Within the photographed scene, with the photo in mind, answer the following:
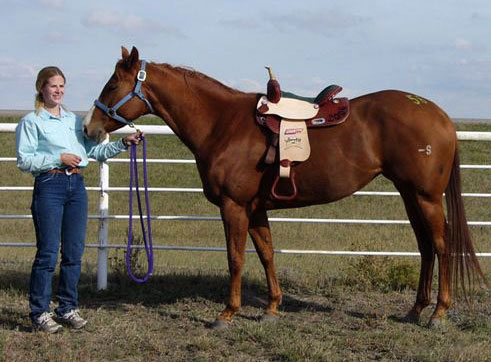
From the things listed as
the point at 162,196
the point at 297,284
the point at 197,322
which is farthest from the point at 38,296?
the point at 162,196

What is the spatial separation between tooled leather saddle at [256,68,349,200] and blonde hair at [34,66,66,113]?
4.82ft

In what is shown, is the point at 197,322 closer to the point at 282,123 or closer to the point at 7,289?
Answer: the point at 282,123

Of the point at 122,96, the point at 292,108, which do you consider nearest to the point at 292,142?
the point at 292,108

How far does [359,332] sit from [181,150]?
47.8 feet

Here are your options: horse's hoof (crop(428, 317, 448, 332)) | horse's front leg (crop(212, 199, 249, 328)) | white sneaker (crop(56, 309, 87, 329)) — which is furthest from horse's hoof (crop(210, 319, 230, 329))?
horse's hoof (crop(428, 317, 448, 332))

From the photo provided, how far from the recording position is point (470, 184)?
14484mm

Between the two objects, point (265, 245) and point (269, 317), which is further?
point (265, 245)

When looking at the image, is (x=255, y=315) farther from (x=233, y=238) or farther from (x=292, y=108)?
A: (x=292, y=108)

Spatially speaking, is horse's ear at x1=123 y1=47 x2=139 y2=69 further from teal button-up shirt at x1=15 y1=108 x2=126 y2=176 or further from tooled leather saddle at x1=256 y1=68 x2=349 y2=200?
tooled leather saddle at x1=256 y1=68 x2=349 y2=200

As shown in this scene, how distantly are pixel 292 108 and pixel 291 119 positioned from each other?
0.35 ft

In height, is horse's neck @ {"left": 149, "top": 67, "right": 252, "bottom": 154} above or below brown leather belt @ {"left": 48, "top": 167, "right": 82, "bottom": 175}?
above

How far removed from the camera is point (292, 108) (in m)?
4.91

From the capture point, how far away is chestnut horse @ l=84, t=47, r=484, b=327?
15.8 ft

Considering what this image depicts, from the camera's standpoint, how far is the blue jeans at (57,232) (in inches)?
175
